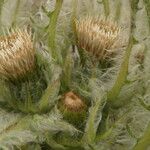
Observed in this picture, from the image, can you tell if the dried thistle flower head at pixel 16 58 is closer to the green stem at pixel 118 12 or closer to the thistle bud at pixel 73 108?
the thistle bud at pixel 73 108

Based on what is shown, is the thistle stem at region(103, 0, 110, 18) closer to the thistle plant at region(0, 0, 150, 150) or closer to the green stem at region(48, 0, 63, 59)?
the thistle plant at region(0, 0, 150, 150)

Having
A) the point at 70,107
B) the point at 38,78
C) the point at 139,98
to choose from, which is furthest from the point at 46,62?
the point at 139,98

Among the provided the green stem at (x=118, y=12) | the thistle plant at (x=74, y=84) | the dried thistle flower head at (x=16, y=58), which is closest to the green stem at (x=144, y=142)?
the thistle plant at (x=74, y=84)

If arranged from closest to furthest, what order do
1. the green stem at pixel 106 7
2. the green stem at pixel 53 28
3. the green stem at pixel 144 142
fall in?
the green stem at pixel 144 142 → the green stem at pixel 53 28 → the green stem at pixel 106 7

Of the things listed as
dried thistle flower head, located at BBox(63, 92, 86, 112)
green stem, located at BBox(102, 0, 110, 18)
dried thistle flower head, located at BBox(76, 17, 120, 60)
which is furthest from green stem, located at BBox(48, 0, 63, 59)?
green stem, located at BBox(102, 0, 110, 18)

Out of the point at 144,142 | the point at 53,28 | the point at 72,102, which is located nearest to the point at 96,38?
the point at 53,28

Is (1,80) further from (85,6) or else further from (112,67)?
(85,6)
